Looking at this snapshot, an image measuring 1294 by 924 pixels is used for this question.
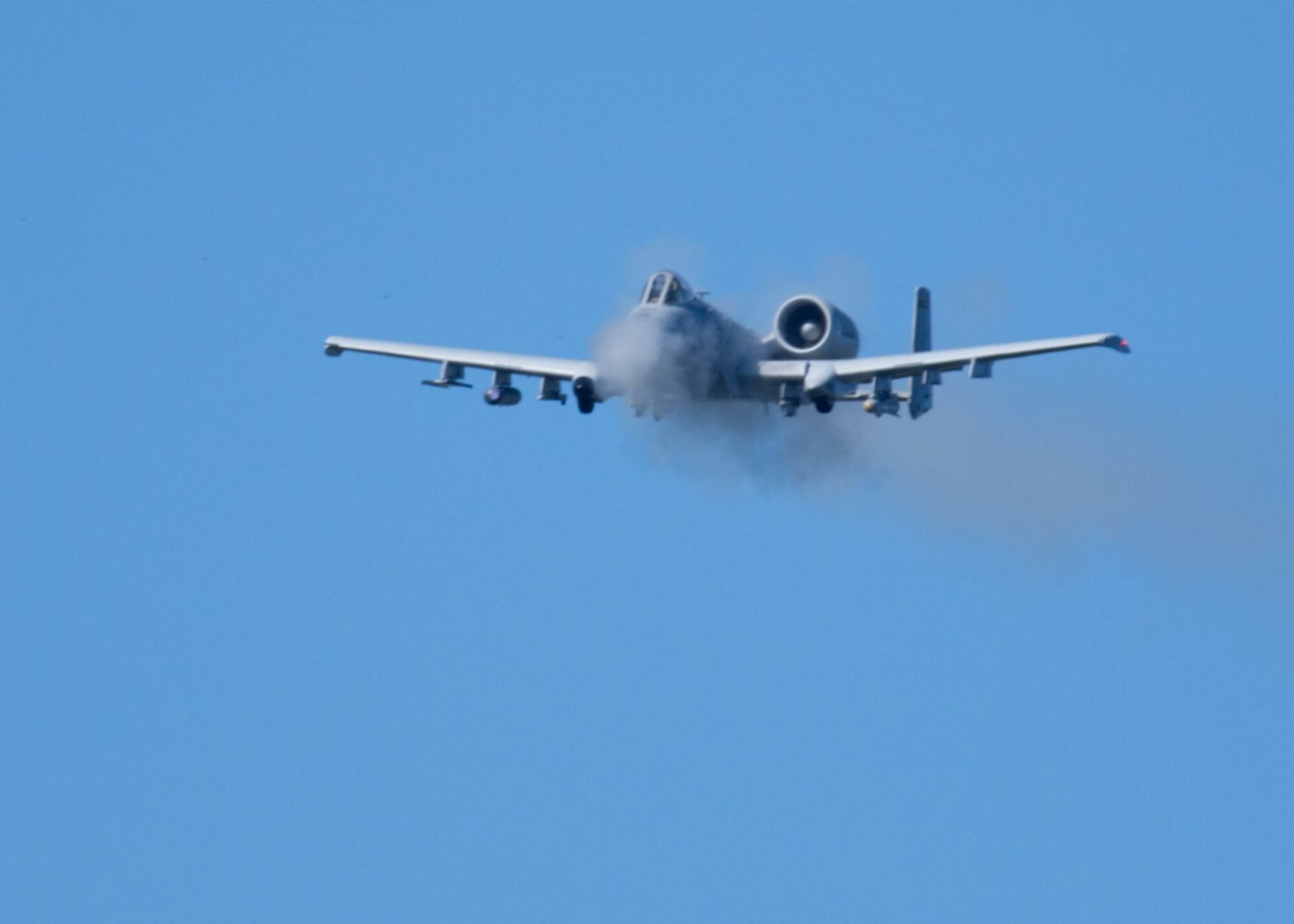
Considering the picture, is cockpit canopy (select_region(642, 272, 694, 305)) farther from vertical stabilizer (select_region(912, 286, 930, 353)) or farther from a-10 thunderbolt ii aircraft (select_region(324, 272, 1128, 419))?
vertical stabilizer (select_region(912, 286, 930, 353))

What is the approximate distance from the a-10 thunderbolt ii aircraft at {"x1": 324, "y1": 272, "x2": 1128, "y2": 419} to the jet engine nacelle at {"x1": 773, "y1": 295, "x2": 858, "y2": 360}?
0.02 metres

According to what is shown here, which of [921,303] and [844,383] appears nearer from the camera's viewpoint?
[844,383]

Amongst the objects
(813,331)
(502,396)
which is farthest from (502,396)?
(813,331)

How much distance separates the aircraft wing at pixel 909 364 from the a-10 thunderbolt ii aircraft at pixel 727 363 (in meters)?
0.02

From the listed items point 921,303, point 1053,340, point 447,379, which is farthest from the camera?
point 921,303

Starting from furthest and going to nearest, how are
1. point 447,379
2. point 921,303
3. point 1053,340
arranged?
1. point 921,303
2. point 447,379
3. point 1053,340

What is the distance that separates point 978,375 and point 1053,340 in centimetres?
163

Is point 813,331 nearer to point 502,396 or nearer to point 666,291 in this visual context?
point 666,291

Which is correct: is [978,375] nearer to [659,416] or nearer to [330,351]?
[659,416]

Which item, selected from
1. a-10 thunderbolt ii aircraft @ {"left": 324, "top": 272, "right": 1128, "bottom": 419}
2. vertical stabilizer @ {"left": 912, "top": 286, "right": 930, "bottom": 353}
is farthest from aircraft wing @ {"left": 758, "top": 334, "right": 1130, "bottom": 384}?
vertical stabilizer @ {"left": 912, "top": 286, "right": 930, "bottom": 353}

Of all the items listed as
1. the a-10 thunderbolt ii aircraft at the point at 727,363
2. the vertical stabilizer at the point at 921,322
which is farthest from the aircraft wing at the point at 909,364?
the vertical stabilizer at the point at 921,322

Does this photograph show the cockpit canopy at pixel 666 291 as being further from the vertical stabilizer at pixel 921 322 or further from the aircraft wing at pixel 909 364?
the vertical stabilizer at pixel 921 322

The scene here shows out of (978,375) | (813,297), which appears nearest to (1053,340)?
(978,375)

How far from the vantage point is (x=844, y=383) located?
60875 millimetres
